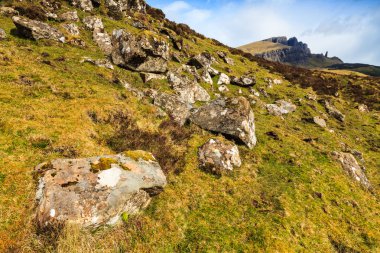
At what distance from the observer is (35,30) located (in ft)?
95.2

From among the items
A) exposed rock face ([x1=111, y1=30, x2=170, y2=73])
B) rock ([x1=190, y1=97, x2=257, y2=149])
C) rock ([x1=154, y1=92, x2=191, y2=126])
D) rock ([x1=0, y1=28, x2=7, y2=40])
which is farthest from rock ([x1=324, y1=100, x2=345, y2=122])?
rock ([x1=0, y1=28, x2=7, y2=40])

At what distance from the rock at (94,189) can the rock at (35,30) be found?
2506cm

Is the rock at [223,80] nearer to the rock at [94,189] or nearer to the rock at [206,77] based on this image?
the rock at [206,77]

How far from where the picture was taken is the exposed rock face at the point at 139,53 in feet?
94.0

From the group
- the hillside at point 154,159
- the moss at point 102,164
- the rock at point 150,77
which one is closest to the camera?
the hillside at point 154,159

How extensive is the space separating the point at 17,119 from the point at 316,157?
2449 centimetres

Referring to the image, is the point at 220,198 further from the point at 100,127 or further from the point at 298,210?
the point at 100,127

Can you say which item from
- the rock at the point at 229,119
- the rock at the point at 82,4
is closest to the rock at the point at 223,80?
the rock at the point at 229,119

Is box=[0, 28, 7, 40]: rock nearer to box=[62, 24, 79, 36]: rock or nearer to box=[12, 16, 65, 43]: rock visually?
box=[12, 16, 65, 43]: rock

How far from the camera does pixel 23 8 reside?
3347 cm

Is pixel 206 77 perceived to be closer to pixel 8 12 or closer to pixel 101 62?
pixel 101 62

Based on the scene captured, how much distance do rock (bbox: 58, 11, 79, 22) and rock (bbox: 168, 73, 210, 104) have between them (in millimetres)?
21361

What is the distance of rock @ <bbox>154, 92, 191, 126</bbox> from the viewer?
22109 millimetres

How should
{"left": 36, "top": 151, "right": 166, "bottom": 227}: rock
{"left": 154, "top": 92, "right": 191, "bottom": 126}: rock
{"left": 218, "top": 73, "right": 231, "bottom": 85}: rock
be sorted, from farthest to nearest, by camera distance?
1. {"left": 218, "top": 73, "right": 231, "bottom": 85}: rock
2. {"left": 154, "top": 92, "right": 191, "bottom": 126}: rock
3. {"left": 36, "top": 151, "right": 166, "bottom": 227}: rock
